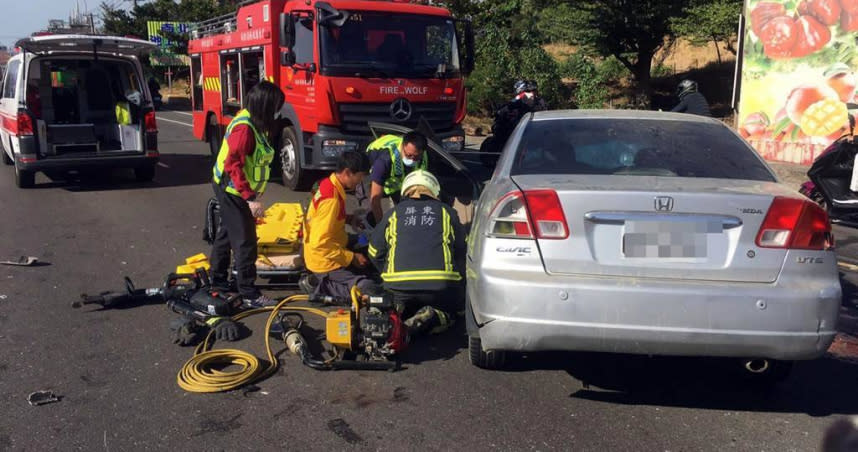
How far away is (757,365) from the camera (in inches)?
172

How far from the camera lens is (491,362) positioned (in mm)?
4531

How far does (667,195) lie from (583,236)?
441 millimetres

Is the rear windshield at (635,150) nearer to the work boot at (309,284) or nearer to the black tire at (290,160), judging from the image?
the work boot at (309,284)

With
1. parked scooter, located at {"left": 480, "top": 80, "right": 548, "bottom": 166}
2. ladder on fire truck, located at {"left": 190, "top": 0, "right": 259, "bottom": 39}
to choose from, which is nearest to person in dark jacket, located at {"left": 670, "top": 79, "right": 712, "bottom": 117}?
parked scooter, located at {"left": 480, "top": 80, "right": 548, "bottom": 166}

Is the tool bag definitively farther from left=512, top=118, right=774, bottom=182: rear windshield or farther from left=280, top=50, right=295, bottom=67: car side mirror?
left=280, top=50, right=295, bottom=67: car side mirror

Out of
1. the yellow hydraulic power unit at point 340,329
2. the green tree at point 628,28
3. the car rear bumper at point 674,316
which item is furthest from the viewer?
the green tree at point 628,28

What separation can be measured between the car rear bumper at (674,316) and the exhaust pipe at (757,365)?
66 cm

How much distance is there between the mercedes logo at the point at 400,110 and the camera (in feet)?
34.0

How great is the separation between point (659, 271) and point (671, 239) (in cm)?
16

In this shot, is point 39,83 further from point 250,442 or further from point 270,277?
point 250,442

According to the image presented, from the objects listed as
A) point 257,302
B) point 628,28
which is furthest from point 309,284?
point 628,28

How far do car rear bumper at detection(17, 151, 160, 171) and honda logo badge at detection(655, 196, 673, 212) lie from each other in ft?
32.1

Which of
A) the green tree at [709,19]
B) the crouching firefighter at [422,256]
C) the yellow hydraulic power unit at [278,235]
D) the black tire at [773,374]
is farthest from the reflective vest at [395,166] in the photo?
the green tree at [709,19]

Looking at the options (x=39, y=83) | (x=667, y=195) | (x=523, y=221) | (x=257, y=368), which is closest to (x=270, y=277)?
(x=257, y=368)
